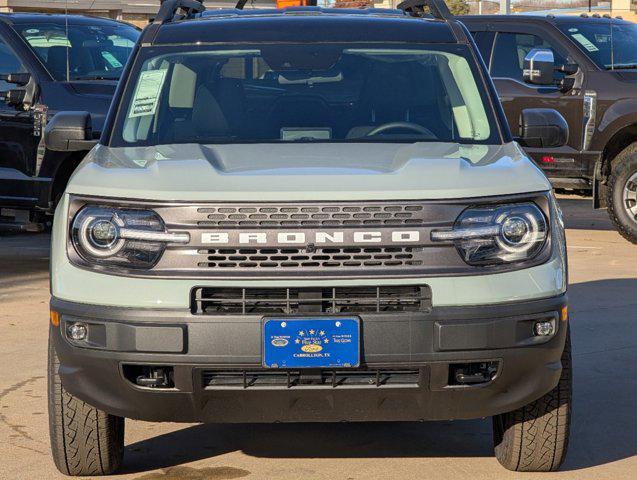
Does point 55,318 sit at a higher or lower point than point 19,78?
lower

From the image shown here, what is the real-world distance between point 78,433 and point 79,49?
23.5 feet

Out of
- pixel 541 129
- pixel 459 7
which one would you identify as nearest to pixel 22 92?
pixel 541 129

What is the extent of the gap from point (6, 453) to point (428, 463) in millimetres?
1658

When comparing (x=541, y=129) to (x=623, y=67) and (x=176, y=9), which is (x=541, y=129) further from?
(x=623, y=67)

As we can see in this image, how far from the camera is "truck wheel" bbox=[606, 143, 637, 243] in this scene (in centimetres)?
1218

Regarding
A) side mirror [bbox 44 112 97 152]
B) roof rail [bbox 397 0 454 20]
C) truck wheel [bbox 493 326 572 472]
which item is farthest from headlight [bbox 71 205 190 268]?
roof rail [bbox 397 0 454 20]

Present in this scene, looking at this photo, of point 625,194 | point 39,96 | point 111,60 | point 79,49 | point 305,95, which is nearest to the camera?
point 305,95

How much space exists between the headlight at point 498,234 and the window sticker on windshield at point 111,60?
7563mm

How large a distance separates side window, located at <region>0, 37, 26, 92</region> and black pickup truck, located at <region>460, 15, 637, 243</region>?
433 cm

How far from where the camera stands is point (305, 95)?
5961 mm

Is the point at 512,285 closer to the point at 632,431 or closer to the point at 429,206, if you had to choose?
the point at 429,206

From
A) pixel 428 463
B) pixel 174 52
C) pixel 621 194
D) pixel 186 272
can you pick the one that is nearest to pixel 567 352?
pixel 428 463

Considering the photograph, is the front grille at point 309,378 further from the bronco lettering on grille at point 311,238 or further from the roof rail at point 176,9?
the roof rail at point 176,9

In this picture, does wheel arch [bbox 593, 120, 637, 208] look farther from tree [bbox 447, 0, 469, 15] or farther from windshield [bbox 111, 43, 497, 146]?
tree [bbox 447, 0, 469, 15]
